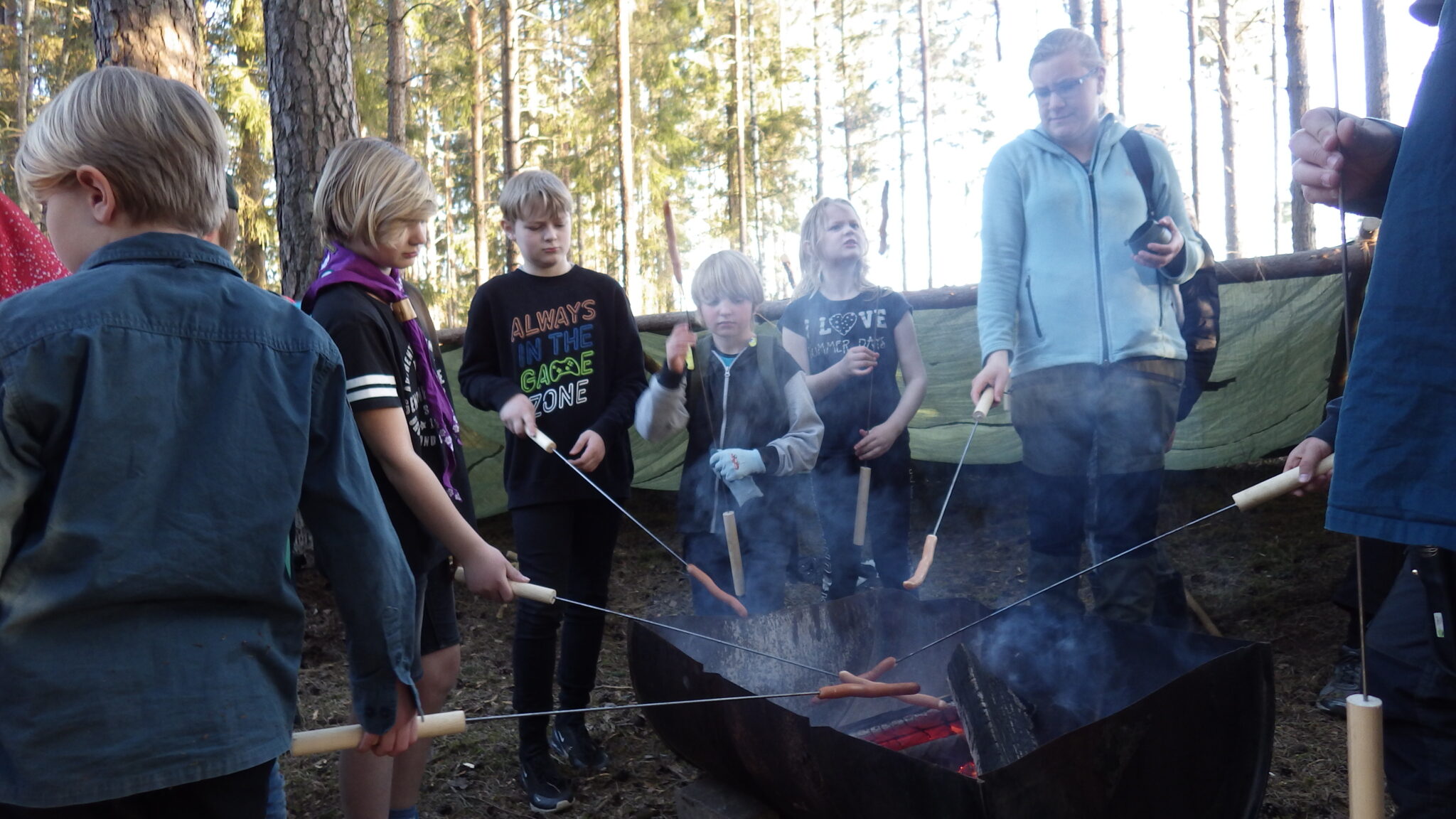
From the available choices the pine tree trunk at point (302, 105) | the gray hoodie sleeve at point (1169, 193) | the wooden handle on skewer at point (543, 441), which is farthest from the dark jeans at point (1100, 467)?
the pine tree trunk at point (302, 105)

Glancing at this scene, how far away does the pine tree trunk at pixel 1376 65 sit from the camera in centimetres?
690

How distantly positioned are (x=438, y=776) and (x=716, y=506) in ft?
4.56

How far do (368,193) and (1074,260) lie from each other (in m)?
2.17

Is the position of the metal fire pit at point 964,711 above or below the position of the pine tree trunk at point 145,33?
below

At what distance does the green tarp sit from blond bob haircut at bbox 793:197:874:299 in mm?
1128

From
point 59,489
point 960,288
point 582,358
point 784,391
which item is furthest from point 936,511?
point 59,489

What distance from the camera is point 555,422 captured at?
3268 millimetres

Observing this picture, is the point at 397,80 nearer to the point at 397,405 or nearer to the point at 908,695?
the point at 397,405

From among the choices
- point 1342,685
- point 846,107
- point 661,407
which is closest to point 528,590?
point 661,407

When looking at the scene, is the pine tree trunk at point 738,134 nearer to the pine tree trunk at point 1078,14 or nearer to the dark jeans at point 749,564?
the pine tree trunk at point 1078,14

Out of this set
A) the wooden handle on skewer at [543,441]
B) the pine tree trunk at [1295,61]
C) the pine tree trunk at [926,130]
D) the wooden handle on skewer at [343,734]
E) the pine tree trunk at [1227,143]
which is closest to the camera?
the wooden handle on skewer at [343,734]

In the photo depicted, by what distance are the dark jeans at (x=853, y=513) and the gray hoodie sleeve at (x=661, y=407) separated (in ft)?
2.14

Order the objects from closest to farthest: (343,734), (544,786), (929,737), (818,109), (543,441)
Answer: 1. (343,734)
2. (929,737)
3. (543,441)
4. (544,786)
5. (818,109)

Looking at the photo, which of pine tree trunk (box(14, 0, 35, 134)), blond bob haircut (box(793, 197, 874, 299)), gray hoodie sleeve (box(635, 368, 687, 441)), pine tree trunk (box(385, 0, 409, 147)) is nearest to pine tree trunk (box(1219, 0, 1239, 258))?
pine tree trunk (box(385, 0, 409, 147))
